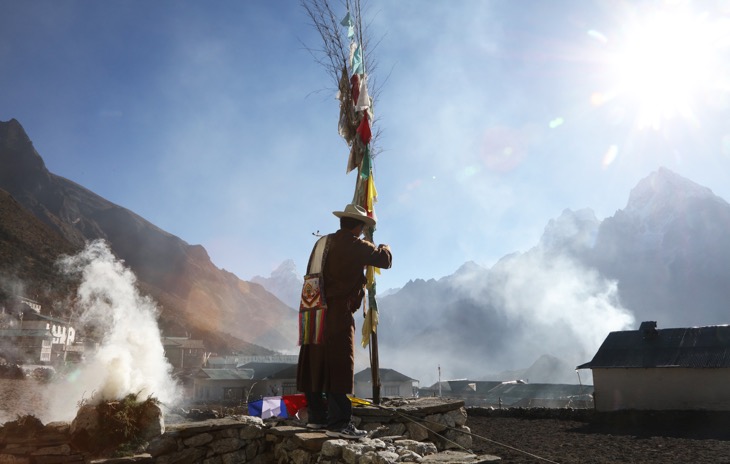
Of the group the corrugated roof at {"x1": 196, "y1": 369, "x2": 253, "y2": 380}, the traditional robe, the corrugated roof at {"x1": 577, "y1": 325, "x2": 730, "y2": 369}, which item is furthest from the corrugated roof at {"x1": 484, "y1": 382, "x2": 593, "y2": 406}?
the traditional robe

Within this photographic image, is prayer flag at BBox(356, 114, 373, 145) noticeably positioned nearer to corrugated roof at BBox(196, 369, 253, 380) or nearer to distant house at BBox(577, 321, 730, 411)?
distant house at BBox(577, 321, 730, 411)

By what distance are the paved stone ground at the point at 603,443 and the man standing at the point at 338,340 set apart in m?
3.82

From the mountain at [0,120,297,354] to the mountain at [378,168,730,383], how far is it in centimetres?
4890

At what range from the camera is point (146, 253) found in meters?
129

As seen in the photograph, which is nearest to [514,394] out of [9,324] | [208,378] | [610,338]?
[610,338]

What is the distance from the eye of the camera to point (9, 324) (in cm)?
5697

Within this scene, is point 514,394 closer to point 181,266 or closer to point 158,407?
point 158,407

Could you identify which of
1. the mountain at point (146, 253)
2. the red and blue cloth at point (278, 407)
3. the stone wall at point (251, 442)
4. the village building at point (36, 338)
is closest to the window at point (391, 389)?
the village building at point (36, 338)

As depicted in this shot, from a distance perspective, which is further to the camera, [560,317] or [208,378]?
[560,317]

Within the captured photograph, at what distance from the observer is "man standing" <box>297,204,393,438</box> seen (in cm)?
500

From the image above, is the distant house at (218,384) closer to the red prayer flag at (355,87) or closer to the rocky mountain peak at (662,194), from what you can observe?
the red prayer flag at (355,87)

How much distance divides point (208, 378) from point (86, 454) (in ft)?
166

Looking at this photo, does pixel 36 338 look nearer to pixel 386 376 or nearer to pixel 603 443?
pixel 386 376

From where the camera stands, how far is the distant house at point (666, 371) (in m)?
23.3
